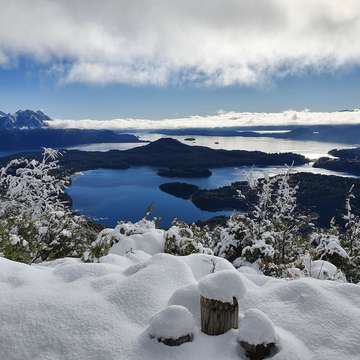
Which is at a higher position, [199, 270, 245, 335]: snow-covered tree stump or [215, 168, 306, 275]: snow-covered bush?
[199, 270, 245, 335]: snow-covered tree stump

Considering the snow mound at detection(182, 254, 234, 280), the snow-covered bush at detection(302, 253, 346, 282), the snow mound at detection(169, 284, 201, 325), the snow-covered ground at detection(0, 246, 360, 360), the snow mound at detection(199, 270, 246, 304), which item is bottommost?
the snow-covered bush at detection(302, 253, 346, 282)

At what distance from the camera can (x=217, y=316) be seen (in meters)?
3.79

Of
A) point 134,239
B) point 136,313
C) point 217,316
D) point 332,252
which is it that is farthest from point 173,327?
point 332,252

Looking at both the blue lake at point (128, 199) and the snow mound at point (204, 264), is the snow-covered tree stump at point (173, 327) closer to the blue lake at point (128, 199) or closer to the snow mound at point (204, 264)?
the snow mound at point (204, 264)

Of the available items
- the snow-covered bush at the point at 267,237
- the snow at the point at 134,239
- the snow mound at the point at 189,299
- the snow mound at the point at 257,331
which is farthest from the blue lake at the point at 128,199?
the snow mound at the point at 257,331

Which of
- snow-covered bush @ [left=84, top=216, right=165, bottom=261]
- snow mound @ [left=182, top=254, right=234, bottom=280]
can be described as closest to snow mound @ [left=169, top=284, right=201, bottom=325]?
snow mound @ [left=182, top=254, right=234, bottom=280]

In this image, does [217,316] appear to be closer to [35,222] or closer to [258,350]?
[258,350]

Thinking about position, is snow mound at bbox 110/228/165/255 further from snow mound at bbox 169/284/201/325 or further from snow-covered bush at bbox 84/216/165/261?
snow mound at bbox 169/284/201/325

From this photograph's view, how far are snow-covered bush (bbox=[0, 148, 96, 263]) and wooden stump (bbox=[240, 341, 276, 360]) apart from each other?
670 cm

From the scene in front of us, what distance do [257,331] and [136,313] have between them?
1.37m

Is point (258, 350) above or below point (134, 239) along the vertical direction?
above

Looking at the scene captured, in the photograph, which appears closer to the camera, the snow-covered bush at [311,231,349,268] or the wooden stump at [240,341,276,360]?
the wooden stump at [240,341,276,360]

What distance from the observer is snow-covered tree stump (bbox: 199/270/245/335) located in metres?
3.75

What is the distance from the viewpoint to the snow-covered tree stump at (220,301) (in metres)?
3.75
